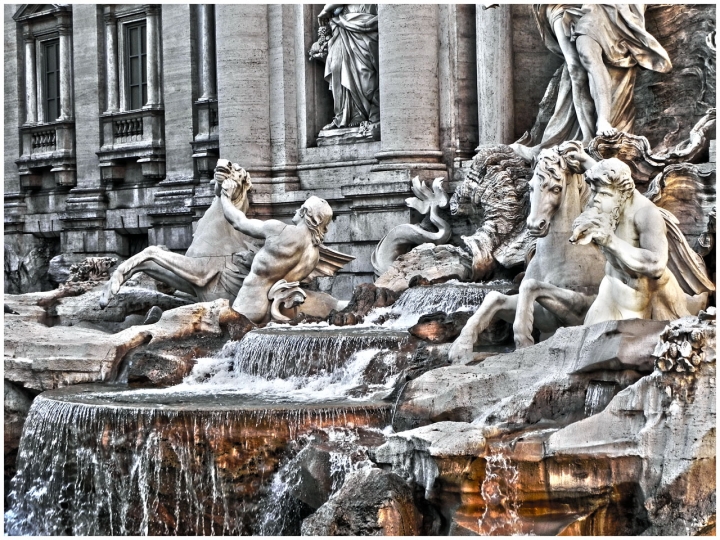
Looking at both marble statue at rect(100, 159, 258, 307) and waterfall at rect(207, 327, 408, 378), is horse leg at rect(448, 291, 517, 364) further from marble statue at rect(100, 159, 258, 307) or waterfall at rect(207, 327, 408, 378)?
marble statue at rect(100, 159, 258, 307)

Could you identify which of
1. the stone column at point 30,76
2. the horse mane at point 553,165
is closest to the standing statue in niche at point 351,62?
the horse mane at point 553,165

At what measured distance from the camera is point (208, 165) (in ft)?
70.3

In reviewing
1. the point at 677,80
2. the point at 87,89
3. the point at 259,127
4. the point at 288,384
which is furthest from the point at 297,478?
the point at 87,89

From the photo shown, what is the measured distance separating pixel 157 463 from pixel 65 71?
13887mm

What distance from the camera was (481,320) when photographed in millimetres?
12609

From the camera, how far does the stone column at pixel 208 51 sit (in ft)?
71.0

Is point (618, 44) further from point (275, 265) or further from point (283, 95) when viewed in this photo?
point (283, 95)

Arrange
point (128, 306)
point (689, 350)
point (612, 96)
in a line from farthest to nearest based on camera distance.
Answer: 1. point (128, 306)
2. point (612, 96)
3. point (689, 350)

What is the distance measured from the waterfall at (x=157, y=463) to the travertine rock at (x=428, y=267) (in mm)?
4109

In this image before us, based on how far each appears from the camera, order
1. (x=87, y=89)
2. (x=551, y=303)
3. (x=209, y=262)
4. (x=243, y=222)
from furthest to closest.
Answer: (x=87, y=89) → (x=209, y=262) → (x=243, y=222) → (x=551, y=303)

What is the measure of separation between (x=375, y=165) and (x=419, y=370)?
622cm

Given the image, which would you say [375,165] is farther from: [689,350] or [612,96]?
[689,350]

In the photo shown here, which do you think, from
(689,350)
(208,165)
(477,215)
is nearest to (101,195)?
(208,165)

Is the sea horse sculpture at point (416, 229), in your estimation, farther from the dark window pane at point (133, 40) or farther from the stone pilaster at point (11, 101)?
the stone pilaster at point (11, 101)
